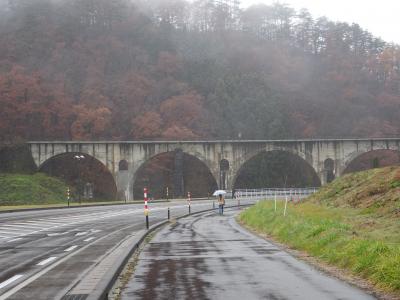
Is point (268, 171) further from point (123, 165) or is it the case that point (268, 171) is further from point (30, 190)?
point (30, 190)

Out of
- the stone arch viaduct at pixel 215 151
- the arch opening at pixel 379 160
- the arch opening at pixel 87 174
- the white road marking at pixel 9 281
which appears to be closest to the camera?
the white road marking at pixel 9 281

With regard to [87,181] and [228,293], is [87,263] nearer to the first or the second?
[228,293]

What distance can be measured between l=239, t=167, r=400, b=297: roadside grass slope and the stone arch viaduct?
46080mm

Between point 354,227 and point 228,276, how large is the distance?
6528 mm

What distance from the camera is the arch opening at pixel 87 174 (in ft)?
257

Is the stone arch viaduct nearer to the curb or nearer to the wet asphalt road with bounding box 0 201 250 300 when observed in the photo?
the wet asphalt road with bounding box 0 201 250 300

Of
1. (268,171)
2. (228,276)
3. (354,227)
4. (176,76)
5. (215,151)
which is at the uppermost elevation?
(176,76)

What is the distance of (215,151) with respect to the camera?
75.9 metres

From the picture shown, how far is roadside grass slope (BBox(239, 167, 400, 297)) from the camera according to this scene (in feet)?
32.2

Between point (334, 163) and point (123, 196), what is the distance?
2868 centimetres

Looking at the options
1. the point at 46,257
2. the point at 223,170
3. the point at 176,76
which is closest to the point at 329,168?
the point at 223,170

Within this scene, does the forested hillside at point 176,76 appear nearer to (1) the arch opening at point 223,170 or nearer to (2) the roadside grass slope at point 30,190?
(1) the arch opening at point 223,170

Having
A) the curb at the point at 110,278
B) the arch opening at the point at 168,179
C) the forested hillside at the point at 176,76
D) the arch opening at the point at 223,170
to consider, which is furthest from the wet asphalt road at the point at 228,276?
the arch opening at the point at 168,179

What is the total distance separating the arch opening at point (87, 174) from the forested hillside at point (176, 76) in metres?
5.53
